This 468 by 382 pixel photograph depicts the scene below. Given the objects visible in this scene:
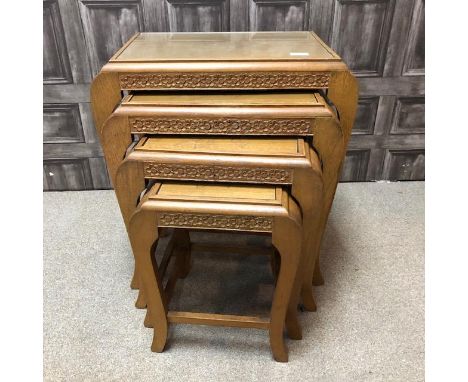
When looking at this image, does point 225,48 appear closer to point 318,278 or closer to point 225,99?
point 225,99

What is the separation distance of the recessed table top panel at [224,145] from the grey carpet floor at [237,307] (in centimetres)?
63

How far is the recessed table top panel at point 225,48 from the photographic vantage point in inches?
45.4

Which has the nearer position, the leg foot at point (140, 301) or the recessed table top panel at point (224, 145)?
the recessed table top panel at point (224, 145)

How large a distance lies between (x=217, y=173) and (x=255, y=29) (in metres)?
0.89

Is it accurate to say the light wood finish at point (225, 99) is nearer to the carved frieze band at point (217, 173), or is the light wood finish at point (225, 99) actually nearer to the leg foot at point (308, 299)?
the carved frieze band at point (217, 173)

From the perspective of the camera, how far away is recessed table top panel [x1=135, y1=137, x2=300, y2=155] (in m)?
1.06

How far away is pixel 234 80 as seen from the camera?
113 centimetres

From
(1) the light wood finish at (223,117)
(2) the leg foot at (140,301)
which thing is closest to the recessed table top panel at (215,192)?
(1) the light wood finish at (223,117)

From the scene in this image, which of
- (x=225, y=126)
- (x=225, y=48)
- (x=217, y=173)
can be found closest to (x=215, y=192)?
(x=217, y=173)

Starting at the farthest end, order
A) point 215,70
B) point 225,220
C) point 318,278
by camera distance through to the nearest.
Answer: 1. point 318,278
2. point 215,70
3. point 225,220

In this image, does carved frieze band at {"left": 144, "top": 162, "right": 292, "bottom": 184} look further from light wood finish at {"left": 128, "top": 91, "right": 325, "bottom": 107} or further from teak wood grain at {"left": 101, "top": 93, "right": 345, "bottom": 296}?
light wood finish at {"left": 128, "top": 91, "right": 325, "bottom": 107}

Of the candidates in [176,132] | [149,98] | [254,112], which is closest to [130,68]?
[149,98]

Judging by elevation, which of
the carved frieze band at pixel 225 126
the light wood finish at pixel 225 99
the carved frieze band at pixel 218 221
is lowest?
the carved frieze band at pixel 218 221

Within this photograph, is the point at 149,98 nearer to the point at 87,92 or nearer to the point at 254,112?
the point at 254,112
